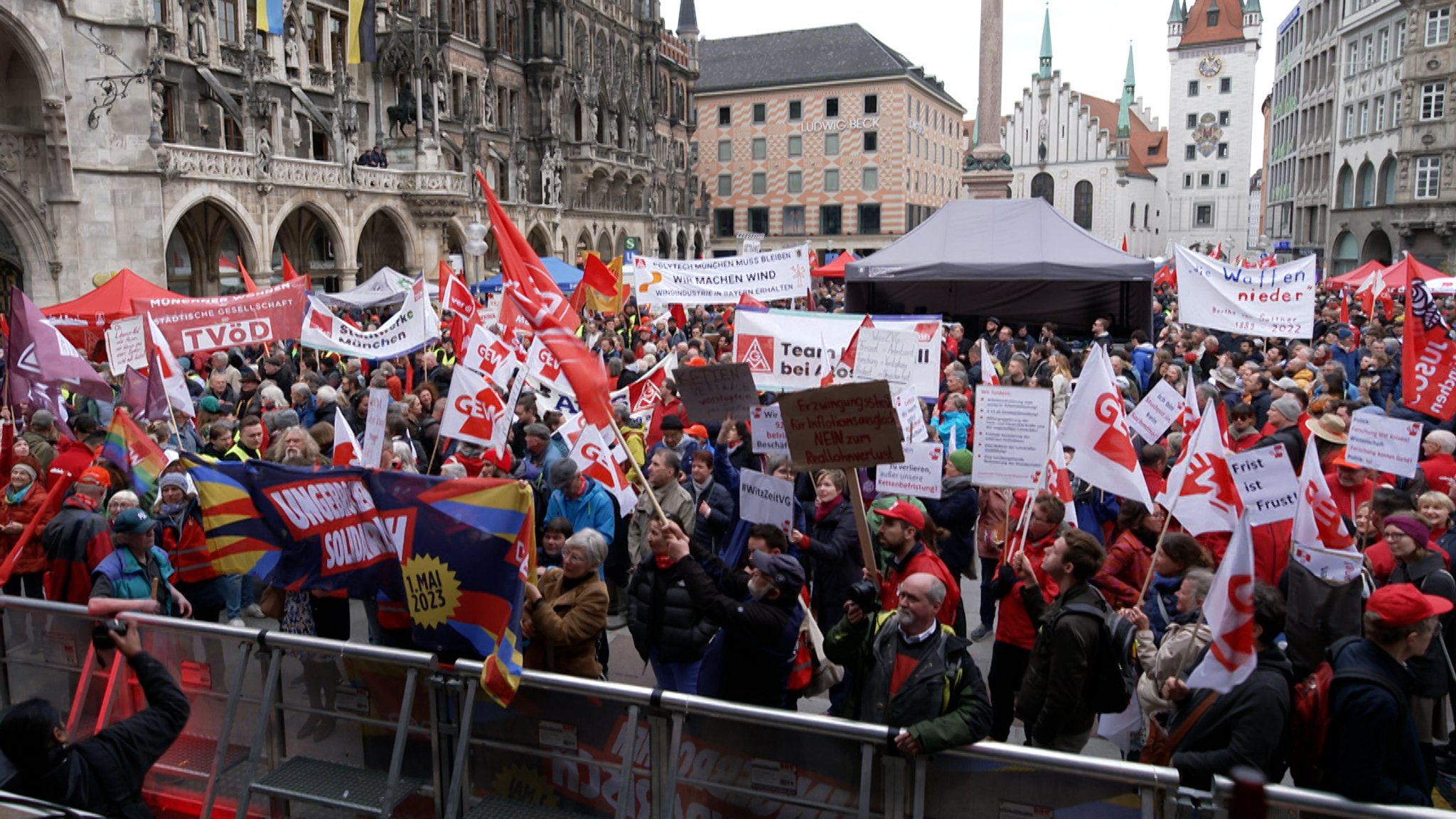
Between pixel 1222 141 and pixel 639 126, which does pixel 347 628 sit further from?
pixel 1222 141

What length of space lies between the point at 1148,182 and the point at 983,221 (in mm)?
76189

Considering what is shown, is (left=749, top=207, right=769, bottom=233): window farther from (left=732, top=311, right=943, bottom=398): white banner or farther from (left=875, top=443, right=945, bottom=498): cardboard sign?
(left=875, top=443, right=945, bottom=498): cardboard sign

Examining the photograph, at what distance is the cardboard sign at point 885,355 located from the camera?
9.65 m

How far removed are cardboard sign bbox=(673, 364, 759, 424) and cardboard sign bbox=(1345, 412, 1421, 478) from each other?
4121 mm

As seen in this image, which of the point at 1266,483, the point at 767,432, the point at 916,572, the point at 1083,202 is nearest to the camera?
the point at 916,572

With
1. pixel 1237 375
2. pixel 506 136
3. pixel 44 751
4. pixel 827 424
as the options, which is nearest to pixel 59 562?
pixel 44 751

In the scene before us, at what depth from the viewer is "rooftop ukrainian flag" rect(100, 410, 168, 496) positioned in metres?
7.06

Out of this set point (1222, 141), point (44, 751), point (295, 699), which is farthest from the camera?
point (1222, 141)

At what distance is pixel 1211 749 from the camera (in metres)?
3.90

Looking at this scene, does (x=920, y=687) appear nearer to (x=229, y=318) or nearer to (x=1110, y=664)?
(x=1110, y=664)

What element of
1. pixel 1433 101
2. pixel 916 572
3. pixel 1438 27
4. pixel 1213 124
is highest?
pixel 1213 124

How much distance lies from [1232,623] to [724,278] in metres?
12.5

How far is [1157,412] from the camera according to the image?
8148 millimetres

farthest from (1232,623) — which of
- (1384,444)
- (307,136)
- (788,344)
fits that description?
(307,136)
